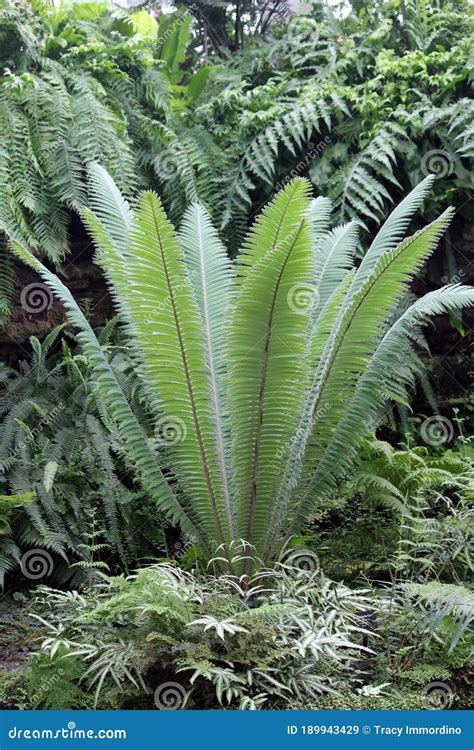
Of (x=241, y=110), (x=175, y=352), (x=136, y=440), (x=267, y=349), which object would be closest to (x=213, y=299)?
(x=175, y=352)

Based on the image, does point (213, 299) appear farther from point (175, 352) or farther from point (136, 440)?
point (136, 440)

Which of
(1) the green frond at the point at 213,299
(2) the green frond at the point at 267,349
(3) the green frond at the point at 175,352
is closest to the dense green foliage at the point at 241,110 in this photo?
(1) the green frond at the point at 213,299

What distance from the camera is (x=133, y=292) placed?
129 inches

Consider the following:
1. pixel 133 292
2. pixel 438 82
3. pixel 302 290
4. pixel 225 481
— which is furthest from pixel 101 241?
pixel 438 82

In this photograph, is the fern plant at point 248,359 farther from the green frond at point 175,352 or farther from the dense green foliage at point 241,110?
the dense green foliage at point 241,110

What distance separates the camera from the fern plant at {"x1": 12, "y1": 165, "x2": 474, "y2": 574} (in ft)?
10.1

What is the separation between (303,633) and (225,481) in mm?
783

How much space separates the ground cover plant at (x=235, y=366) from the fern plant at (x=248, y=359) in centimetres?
1

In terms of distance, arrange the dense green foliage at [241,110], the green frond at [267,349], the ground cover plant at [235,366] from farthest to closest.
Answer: the dense green foliage at [241,110]
the green frond at [267,349]
the ground cover plant at [235,366]

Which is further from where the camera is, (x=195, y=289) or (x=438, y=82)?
(x=438, y=82)

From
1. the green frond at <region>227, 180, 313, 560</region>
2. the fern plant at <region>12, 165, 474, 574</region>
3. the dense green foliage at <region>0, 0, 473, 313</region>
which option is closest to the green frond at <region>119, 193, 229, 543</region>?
the fern plant at <region>12, 165, 474, 574</region>

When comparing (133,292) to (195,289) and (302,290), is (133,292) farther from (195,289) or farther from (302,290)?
(302,290)

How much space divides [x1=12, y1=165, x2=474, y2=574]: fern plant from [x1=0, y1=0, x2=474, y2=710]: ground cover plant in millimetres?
13

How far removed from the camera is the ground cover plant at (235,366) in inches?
111
